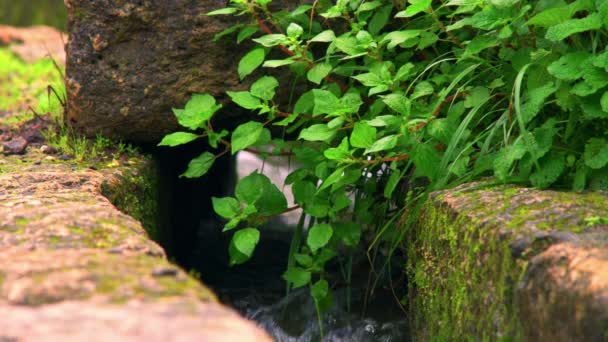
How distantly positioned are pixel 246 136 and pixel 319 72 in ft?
1.17

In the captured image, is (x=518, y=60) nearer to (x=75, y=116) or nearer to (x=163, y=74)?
(x=163, y=74)

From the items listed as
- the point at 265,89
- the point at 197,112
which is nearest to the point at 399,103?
the point at 265,89

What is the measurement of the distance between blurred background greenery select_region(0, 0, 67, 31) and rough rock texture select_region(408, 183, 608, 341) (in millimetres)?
7125

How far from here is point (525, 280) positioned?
1.77m

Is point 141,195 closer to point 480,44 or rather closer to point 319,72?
point 319,72

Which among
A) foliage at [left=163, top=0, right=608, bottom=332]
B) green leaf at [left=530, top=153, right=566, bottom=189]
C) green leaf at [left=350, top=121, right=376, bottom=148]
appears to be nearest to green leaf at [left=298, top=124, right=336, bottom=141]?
foliage at [left=163, top=0, right=608, bottom=332]

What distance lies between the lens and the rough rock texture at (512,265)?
159 cm

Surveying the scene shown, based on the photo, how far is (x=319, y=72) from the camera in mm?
2775

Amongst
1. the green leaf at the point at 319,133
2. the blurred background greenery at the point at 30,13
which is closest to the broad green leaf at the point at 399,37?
the green leaf at the point at 319,133

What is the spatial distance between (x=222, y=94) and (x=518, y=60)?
4.38 ft

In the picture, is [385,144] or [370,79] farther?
[370,79]

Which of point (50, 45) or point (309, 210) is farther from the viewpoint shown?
point (50, 45)

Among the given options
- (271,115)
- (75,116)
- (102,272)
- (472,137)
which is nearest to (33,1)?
(75,116)

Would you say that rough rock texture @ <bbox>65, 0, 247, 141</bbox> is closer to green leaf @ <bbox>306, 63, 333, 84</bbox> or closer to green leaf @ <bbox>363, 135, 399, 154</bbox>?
green leaf @ <bbox>306, 63, 333, 84</bbox>
